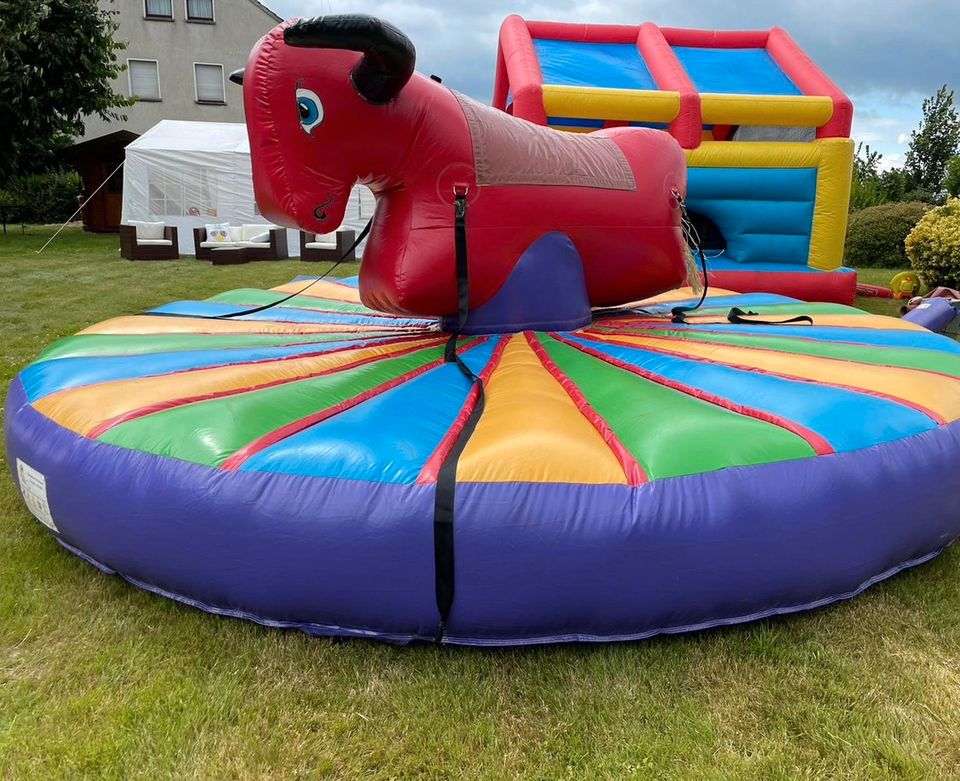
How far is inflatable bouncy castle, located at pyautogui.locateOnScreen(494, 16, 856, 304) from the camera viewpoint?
5.34 m

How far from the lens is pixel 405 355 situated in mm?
2721

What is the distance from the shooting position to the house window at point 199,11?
19500mm

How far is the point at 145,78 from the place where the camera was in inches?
774

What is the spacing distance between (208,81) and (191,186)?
31.0ft

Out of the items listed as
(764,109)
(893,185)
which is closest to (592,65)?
(764,109)

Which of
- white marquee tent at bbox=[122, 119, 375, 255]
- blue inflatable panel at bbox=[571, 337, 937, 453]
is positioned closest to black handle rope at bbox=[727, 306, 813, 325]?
blue inflatable panel at bbox=[571, 337, 937, 453]

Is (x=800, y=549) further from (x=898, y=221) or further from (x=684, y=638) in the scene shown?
(x=898, y=221)

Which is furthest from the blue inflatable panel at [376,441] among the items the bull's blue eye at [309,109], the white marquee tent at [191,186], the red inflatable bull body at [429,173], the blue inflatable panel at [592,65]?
the white marquee tent at [191,186]

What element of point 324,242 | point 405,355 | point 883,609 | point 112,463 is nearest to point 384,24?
point 405,355

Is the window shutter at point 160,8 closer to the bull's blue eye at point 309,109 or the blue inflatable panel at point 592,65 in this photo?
the blue inflatable panel at point 592,65

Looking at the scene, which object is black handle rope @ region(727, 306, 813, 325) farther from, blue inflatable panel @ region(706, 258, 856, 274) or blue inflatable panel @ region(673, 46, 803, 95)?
blue inflatable panel @ region(673, 46, 803, 95)

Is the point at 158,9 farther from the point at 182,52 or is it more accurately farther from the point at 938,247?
the point at 938,247

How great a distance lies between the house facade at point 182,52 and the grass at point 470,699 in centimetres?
2013

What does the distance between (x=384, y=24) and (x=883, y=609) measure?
79.0 inches
